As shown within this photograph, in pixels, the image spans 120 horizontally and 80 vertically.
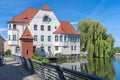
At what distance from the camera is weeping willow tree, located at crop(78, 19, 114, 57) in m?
63.6

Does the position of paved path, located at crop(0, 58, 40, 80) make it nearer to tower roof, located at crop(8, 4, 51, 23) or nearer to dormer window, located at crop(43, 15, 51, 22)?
tower roof, located at crop(8, 4, 51, 23)

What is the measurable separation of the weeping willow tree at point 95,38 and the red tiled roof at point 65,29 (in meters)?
3.30

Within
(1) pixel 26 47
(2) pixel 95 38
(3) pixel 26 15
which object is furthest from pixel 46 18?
(2) pixel 95 38

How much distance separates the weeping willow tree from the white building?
5.04m

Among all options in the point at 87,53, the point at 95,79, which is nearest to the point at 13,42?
the point at 87,53

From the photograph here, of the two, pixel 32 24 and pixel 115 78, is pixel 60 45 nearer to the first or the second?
pixel 32 24

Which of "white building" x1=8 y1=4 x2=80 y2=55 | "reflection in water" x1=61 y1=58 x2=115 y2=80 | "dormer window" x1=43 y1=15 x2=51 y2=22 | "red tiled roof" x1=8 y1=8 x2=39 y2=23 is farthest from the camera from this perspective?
"dormer window" x1=43 y1=15 x2=51 y2=22

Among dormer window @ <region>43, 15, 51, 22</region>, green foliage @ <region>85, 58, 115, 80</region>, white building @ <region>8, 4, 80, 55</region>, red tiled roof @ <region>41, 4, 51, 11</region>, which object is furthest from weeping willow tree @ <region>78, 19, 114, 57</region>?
green foliage @ <region>85, 58, 115, 80</region>

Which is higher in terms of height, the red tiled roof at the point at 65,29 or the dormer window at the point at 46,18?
the dormer window at the point at 46,18

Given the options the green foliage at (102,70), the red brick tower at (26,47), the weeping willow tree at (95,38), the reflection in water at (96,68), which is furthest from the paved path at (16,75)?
the weeping willow tree at (95,38)

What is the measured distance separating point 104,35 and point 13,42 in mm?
27278

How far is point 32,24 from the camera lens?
5634cm

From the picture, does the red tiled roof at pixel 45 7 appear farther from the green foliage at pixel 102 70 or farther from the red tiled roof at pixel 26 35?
the green foliage at pixel 102 70

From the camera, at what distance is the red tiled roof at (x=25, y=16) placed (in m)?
55.9
